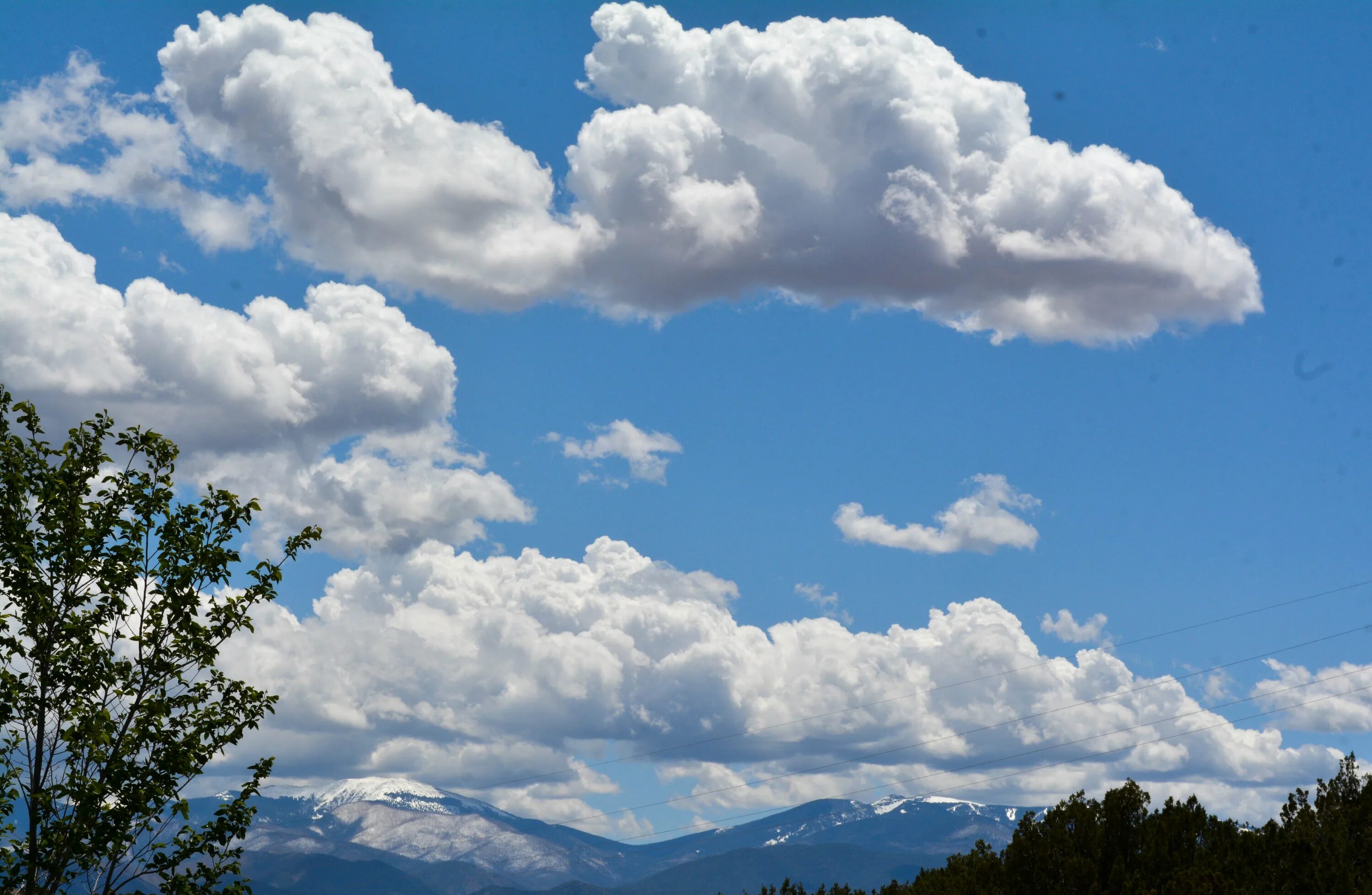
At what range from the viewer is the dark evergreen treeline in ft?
118

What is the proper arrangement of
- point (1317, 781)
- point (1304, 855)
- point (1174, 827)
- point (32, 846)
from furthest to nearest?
point (1317, 781)
point (1174, 827)
point (1304, 855)
point (32, 846)

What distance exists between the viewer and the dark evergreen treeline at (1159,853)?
3594 centimetres

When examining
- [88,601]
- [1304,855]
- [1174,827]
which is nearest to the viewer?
[88,601]

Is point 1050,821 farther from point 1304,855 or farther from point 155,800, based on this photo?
point 155,800

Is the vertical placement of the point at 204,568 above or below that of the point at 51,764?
above

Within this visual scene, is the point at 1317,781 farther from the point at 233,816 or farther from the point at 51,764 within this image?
the point at 51,764

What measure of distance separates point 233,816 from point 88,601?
473 centimetres

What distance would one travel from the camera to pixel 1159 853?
3909cm

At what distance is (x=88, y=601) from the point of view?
22.3 m

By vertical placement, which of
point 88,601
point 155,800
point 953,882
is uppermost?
point 88,601

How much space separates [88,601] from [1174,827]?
111 feet

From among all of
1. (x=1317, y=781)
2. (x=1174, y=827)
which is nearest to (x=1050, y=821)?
(x=1174, y=827)

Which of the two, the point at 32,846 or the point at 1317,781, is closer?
the point at 32,846

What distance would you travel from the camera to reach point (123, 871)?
69.0 ft
